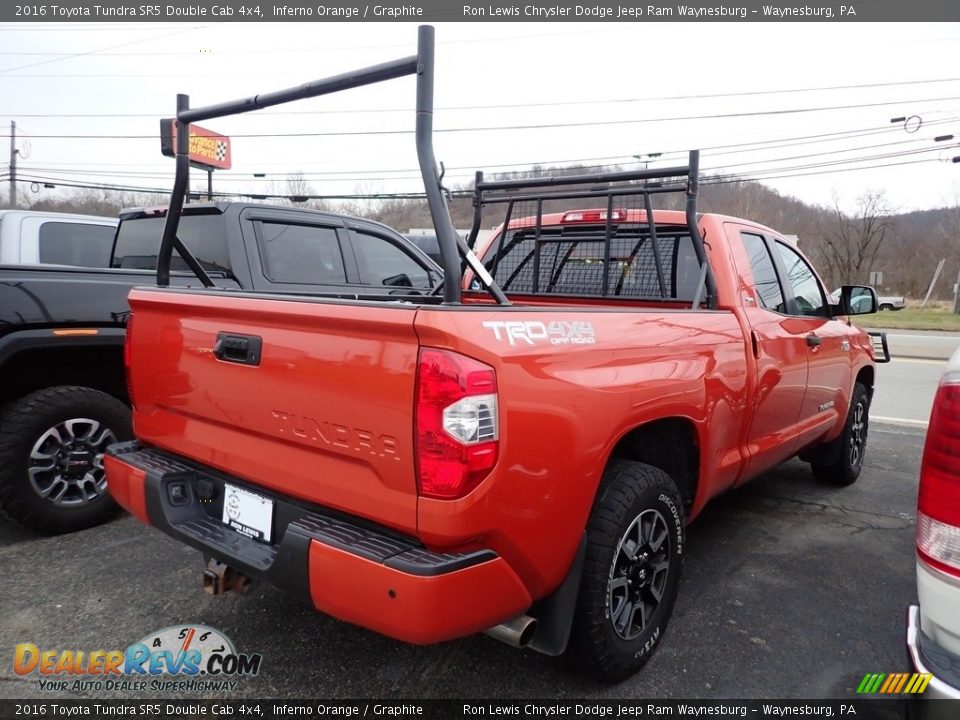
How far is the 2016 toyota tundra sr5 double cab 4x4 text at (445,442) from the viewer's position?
5.88 feet

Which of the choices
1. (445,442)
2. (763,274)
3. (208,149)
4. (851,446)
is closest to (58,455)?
(445,442)

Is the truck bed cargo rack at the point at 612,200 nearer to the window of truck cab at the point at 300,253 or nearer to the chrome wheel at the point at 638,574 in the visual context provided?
the chrome wheel at the point at 638,574

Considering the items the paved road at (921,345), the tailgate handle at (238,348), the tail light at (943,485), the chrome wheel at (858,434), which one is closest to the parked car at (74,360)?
the tailgate handle at (238,348)

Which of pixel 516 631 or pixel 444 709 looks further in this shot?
pixel 444 709

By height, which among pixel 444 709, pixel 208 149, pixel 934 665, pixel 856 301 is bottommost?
pixel 444 709

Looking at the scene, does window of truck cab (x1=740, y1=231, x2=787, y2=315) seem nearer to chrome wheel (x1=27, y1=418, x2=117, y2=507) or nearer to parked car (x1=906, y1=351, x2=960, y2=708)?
parked car (x1=906, y1=351, x2=960, y2=708)

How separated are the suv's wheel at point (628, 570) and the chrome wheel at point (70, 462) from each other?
9.70ft

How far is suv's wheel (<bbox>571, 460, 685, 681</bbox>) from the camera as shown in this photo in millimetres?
2236

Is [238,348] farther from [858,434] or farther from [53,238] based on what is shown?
[53,238]

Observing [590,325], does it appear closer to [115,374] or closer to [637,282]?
[637,282]

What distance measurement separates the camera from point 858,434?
16.8 feet

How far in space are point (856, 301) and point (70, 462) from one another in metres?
5.13

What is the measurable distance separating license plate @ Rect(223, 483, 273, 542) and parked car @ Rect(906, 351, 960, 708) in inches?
76.3

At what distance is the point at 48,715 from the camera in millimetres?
2277
